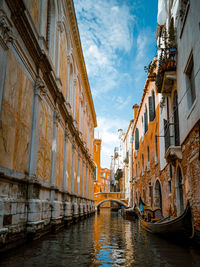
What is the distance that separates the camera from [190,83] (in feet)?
27.8

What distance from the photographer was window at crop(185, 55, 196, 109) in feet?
26.8

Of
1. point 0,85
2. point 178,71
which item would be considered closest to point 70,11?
point 178,71

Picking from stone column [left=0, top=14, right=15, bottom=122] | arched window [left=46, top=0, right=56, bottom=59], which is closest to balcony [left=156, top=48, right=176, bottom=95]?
arched window [left=46, top=0, right=56, bottom=59]

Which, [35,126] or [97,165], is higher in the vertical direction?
[97,165]

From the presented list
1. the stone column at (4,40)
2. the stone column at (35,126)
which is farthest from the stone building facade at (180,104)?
the stone column at (4,40)

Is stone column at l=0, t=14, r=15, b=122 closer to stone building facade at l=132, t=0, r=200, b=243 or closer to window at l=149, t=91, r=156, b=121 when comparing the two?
stone building facade at l=132, t=0, r=200, b=243

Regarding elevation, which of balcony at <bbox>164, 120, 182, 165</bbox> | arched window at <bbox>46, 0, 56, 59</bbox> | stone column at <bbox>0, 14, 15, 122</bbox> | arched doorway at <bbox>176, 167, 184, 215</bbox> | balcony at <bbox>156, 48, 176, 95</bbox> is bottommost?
arched doorway at <bbox>176, 167, 184, 215</bbox>

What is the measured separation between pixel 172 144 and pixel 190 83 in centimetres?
278

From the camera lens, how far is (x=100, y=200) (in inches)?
1352

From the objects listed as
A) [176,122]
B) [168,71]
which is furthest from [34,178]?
[168,71]

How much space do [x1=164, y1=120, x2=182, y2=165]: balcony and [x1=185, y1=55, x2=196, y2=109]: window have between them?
1.77 metres

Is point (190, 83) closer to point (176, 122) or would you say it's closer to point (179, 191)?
point (176, 122)

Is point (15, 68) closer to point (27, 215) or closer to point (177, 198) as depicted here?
point (27, 215)

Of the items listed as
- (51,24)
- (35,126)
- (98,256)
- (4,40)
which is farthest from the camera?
(51,24)
